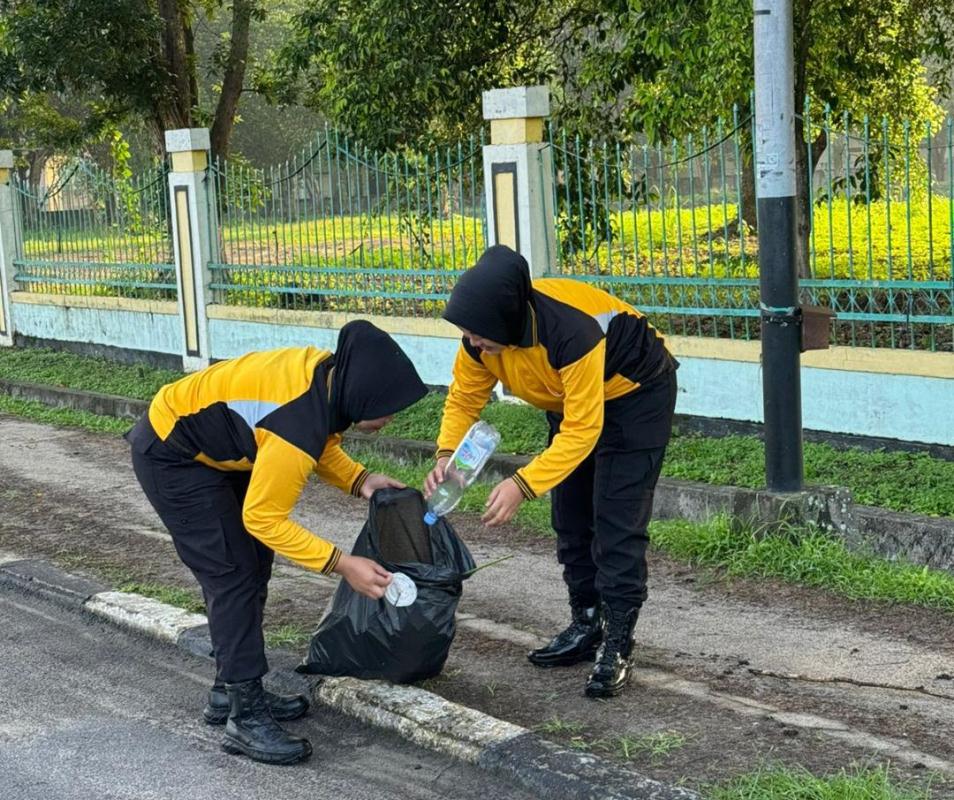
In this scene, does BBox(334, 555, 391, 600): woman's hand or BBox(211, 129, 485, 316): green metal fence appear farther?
BBox(211, 129, 485, 316): green metal fence

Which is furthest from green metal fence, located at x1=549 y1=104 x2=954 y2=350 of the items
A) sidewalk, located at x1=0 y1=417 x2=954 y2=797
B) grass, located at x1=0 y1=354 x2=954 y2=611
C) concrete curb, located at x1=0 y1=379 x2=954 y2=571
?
sidewalk, located at x1=0 y1=417 x2=954 y2=797

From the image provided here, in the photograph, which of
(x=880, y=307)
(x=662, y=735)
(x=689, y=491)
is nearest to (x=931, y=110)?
(x=880, y=307)

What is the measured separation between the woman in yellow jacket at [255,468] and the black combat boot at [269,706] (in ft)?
0.20

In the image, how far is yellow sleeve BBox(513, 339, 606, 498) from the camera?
4.21m

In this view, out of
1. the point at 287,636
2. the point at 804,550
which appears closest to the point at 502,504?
the point at 287,636

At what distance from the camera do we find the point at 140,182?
1273 centimetres

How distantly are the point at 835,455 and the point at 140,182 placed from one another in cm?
772

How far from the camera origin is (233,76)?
1520 cm

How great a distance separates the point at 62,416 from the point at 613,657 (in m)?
7.79

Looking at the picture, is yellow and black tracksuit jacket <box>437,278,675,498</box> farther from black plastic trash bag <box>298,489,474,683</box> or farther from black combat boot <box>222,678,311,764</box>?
black combat boot <box>222,678,311,764</box>

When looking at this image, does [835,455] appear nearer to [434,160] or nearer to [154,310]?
[434,160]

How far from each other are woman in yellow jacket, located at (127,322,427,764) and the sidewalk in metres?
0.74

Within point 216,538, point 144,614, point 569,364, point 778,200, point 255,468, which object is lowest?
point 144,614

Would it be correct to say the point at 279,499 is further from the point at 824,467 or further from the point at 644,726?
the point at 824,467
